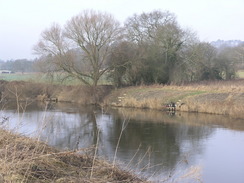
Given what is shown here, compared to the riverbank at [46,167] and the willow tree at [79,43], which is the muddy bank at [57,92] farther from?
the riverbank at [46,167]

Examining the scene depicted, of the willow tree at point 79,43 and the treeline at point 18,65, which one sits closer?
the willow tree at point 79,43

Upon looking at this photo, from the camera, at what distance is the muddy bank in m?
27.0

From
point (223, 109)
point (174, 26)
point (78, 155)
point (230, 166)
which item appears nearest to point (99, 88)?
point (174, 26)

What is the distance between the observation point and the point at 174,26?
29.2m

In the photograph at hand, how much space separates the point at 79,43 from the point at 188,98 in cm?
1028

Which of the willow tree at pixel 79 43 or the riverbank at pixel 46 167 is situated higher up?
the willow tree at pixel 79 43

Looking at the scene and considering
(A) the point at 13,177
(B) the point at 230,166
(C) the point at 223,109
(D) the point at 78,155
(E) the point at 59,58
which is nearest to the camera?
(A) the point at 13,177

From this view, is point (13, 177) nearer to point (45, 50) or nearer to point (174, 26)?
point (45, 50)

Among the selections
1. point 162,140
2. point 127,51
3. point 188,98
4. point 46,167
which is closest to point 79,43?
point 127,51

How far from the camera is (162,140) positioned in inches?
518

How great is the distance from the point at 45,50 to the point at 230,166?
20.2 metres

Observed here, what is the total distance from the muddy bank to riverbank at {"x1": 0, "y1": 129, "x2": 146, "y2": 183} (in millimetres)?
22399

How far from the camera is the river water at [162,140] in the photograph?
8227mm

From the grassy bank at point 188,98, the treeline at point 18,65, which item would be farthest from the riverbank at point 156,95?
the treeline at point 18,65
